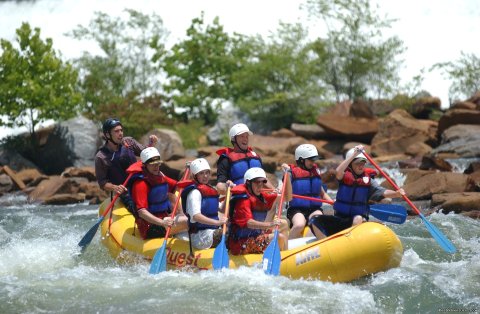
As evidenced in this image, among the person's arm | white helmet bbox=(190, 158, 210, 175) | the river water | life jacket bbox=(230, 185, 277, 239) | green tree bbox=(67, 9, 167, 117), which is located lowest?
the river water

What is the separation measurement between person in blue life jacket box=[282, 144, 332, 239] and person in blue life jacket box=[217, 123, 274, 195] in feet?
1.50

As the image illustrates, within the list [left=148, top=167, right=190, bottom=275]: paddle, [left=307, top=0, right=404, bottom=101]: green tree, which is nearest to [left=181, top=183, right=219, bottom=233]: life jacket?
[left=148, top=167, right=190, bottom=275]: paddle

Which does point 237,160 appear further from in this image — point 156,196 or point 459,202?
point 459,202

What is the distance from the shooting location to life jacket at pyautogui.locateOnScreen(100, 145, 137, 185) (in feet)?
29.0

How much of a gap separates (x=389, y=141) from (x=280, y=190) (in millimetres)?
10723

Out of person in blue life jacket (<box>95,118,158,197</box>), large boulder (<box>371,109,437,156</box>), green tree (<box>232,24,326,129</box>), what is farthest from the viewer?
green tree (<box>232,24,326,129</box>)

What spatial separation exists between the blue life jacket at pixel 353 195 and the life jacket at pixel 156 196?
171cm

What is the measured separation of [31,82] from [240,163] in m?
12.3

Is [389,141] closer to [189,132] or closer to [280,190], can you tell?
[189,132]

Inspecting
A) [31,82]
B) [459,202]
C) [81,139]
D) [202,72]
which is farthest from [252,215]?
[202,72]

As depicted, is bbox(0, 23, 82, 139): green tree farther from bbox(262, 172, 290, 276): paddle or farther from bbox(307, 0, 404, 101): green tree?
bbox(262, 172, 290, 276): paddle

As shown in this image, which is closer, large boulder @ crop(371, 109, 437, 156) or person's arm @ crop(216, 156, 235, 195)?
person's arm @ crop(216, 156, 235, 195)

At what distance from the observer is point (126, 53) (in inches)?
1059

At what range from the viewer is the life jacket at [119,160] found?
8.85 metres
